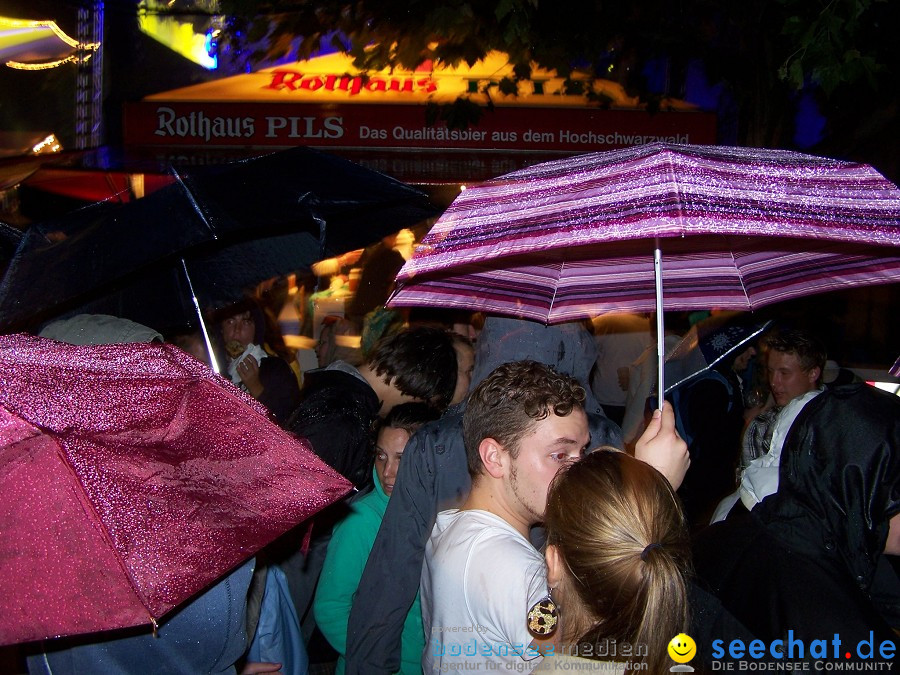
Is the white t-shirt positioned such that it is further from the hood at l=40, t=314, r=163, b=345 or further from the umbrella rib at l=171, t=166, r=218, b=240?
the hood at l=40, t=314, r=163, b=345

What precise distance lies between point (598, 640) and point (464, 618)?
1.89ft

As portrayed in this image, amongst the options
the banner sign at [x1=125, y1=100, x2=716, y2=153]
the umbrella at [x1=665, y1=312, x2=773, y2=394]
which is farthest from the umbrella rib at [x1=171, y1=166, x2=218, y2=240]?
the banner sign at [x1=125, y1=100, x2=716, y2=153]

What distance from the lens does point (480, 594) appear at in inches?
83.1

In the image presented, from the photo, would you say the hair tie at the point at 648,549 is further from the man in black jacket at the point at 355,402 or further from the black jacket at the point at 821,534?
the man in black jacket at the point at 355,402

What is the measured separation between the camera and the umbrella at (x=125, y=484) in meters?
1.41

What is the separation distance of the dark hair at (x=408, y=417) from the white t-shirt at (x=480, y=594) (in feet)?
3.40

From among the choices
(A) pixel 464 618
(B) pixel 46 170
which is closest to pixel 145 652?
(A) pixel 464 618

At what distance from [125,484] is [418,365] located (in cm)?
226

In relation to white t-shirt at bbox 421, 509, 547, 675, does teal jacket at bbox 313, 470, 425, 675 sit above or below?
below

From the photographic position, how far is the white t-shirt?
2.03 metres

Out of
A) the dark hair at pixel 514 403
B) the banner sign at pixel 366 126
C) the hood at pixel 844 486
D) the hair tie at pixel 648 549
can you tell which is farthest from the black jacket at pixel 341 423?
the banner sign at pixel 366 126

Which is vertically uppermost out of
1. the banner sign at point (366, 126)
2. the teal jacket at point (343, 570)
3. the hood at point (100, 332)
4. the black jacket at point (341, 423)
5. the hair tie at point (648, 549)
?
the banner sign at point (366, 126)

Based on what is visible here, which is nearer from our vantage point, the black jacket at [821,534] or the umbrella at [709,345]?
the black jacket at [821,534]

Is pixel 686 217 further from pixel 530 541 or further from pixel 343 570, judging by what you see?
pixel 343 570
